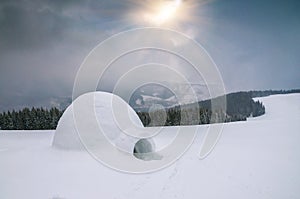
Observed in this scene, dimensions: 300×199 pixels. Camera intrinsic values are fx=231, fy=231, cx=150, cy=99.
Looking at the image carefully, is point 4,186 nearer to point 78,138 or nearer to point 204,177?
point 78,138

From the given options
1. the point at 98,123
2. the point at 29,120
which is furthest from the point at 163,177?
the point at 29,120

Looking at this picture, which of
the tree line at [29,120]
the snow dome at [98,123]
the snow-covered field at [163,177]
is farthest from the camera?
the tree line at [29,120]

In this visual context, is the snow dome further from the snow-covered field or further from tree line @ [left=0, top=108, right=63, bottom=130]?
tree line @ [left=0, top=108, right=63, bottom=130]

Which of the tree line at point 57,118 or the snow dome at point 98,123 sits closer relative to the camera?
the snow dome at point 98,123

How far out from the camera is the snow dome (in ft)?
35.7

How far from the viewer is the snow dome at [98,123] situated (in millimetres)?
10883

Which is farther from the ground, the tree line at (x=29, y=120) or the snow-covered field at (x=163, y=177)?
the tree line at (x=29, y=120)

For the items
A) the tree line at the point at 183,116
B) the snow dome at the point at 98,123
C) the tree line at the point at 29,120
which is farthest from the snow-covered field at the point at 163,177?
the tree line at the point at 29,120

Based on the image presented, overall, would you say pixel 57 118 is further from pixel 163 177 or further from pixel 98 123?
pixel 163 177

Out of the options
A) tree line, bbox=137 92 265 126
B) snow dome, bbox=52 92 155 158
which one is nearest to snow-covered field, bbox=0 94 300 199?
snow dome, bbox=52 92 155 158

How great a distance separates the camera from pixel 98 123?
11.4 m

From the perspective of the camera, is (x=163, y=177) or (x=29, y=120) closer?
(x=163, y=177)

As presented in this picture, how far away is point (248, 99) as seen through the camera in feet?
185

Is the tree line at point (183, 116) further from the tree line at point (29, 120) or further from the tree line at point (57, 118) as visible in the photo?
the tree line at point (29, 120)
